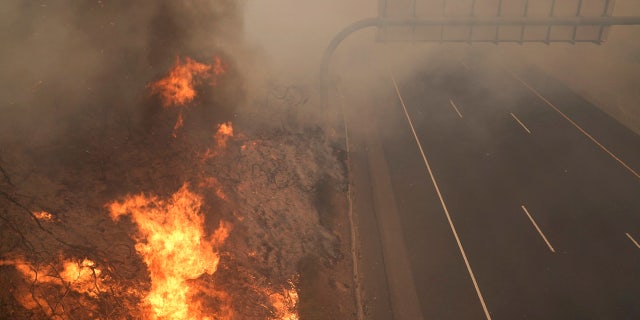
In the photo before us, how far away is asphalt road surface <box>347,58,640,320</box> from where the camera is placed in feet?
40.3

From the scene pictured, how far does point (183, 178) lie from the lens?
12.4 m

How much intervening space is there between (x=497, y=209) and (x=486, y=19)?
21.5ft

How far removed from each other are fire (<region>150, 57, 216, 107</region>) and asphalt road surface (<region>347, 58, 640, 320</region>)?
22.1 ft

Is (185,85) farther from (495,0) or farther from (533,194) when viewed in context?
(533,194)

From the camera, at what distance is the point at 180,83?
14867mm

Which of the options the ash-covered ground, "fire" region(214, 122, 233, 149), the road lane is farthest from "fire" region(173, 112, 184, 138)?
the road lane

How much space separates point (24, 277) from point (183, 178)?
4.36 m

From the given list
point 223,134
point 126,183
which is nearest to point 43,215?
point 126,183

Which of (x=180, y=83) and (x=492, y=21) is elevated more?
(x=492, y=21)

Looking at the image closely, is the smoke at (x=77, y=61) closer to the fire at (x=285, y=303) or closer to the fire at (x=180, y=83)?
the fire at (x=180, y=83)

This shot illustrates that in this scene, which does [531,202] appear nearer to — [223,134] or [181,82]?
[223,134]

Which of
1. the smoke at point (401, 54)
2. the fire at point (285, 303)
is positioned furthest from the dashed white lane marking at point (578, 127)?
the fire at point (285, 303)

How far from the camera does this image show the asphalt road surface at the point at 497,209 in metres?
12.3

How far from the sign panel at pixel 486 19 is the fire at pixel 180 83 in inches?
264
